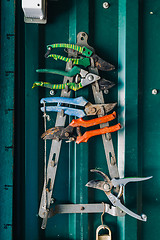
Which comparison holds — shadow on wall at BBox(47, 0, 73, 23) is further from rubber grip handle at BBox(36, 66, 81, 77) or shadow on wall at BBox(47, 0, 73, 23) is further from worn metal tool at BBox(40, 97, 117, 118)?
worn metal tool at BBox(40, 97, 117, 118)

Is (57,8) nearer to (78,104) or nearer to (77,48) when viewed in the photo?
(77,48)

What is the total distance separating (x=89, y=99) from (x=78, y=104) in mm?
105

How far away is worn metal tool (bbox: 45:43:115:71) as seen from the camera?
1367 millimetres

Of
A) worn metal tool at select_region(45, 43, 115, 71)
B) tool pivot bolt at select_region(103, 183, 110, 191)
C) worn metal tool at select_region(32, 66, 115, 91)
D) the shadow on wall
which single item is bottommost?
tool pivot bolt at select_region(103, 183, 110, 191)

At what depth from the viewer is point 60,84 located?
1.38 metres

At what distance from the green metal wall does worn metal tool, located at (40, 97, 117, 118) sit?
0.08m

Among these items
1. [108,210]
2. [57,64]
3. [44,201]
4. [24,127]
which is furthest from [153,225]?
[57,64]

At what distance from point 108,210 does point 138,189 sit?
23cm

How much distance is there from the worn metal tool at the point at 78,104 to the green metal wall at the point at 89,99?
Result: 8cm

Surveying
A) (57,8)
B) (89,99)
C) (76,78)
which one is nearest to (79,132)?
(89,99)

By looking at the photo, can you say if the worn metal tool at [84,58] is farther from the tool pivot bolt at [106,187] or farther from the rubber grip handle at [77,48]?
the tool pivot bolt at [106,187]

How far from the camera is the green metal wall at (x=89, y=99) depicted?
139cm

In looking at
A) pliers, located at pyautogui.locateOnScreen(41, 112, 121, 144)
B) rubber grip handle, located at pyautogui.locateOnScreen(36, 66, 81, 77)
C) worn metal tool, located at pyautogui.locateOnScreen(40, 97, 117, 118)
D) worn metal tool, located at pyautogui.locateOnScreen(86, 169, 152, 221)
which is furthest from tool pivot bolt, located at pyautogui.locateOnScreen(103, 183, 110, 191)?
rubber grip handle, located at pyautogui.locateOnScreen(36, 66, 81, 77)

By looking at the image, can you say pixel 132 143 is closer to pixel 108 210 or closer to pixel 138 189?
pixel 138 189
